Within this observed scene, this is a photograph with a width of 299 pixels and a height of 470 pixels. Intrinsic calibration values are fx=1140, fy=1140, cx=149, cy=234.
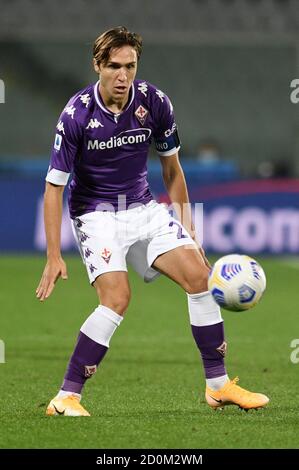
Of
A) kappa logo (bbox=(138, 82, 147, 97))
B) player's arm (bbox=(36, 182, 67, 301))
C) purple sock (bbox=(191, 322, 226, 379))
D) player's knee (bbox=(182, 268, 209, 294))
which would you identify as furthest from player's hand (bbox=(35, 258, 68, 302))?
kappa logo (bbox=(138, 82, 147, 97))

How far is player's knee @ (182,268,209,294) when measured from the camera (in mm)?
6051

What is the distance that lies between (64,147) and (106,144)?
0.84 feet

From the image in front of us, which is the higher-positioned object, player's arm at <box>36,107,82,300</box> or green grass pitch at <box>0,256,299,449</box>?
player's arm at <box>36,107,82,300</box>

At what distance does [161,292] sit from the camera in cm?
1329

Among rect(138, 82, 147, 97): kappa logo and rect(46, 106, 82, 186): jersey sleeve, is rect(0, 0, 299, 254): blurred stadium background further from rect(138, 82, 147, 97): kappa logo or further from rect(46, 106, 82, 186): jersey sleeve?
rect(46, 106, 82, 186): jersey sleeve

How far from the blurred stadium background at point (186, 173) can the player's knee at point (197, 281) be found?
665 mm

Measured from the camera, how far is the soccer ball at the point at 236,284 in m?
5.77

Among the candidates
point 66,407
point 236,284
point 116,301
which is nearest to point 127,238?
point 116,301

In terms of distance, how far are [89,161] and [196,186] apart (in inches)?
402

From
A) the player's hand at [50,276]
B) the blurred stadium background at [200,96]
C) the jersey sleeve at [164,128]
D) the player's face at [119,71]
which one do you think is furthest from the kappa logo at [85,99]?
the blurred stadium background at [200,96]

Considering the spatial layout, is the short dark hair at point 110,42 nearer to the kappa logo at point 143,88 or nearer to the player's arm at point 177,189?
the kappa logo at point 143,88

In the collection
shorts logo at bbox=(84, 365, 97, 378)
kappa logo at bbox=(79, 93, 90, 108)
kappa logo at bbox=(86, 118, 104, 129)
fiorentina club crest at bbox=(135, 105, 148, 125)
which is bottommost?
shorts logo at bbox=(84, 365, 97, 378)

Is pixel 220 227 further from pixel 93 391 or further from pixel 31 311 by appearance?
pixel 93 391

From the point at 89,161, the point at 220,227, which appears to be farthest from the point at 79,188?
the point at 220,227
